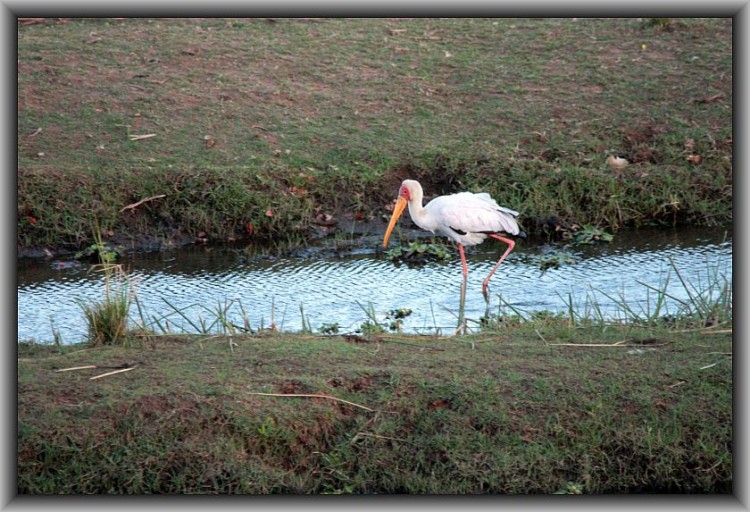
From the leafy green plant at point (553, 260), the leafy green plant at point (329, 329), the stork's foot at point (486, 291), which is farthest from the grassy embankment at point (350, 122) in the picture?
the leafy green plant at point (329, 329)

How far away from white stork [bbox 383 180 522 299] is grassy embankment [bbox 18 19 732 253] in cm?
86

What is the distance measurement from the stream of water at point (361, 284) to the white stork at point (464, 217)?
27cm

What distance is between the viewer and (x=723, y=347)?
4848mm

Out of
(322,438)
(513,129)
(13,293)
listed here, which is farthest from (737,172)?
(513,129)

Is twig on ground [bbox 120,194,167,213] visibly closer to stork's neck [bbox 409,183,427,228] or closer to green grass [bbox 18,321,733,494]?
stork's neck [bbox 409,183,427,228]

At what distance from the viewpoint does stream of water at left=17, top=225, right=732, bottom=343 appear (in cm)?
620

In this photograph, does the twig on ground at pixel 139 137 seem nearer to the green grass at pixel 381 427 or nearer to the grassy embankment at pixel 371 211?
the grassy embankment at pixel 371 211

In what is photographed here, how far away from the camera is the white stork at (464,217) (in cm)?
712

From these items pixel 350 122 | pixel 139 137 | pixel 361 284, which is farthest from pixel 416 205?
pixel 139 137

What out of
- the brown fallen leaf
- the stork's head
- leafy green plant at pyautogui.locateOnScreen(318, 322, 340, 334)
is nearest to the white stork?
the stork's head

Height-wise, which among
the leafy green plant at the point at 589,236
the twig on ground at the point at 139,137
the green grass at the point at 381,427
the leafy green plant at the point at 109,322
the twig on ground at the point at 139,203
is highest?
the twig on ground at the point at 139,137

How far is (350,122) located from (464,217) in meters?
2.56

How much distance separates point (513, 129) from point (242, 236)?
277 cm

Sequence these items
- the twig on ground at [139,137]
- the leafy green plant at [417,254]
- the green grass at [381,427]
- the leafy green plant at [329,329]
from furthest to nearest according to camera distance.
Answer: the twig on ground at [139,137] < the leafy green plant at [417,254] < the leafy green plant at [329,329] < the green grass at [381,427]
